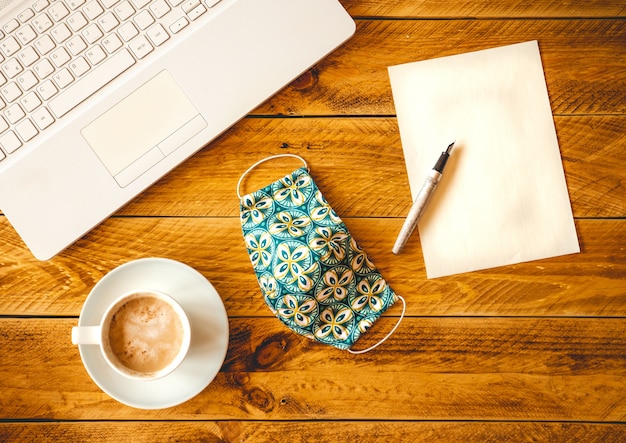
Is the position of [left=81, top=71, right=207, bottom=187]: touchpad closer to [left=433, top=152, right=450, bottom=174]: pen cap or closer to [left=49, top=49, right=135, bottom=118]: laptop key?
[left=49, top=49, right=135, bottom=118]: laptop key

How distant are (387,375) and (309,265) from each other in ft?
0.63

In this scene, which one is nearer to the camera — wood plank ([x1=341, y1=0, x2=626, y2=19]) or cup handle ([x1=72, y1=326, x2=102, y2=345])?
cup handle ([x1=72, y1=326, x2=102, y2=345])

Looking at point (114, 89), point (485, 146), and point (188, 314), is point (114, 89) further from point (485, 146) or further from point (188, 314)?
point (485, 146)

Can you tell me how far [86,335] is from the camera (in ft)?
1.96

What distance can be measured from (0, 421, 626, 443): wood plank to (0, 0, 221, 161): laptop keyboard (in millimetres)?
382

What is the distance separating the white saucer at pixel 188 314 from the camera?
65cm

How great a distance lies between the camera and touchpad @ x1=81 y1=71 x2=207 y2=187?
62cm

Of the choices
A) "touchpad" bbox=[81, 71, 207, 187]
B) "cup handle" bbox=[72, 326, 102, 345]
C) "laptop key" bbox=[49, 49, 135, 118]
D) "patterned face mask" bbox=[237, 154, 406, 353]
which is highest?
"laptop key" bbox=[49, 49, 135, 118]

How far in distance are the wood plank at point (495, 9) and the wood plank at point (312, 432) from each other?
0.57m

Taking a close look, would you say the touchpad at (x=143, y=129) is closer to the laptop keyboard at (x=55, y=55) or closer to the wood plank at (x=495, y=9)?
the laptop keyboard at (x=55, y=55)

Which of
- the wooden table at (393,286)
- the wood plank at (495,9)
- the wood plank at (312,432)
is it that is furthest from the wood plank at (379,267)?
the wood plank at (495,9)

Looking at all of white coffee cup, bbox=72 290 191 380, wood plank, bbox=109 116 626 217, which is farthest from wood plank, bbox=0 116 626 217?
white coffee cup, bbox=72 290 191 380

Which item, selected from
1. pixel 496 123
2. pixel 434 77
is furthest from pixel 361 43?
pixel 496 123

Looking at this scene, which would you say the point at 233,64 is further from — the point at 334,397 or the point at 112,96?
the point at 334,397
